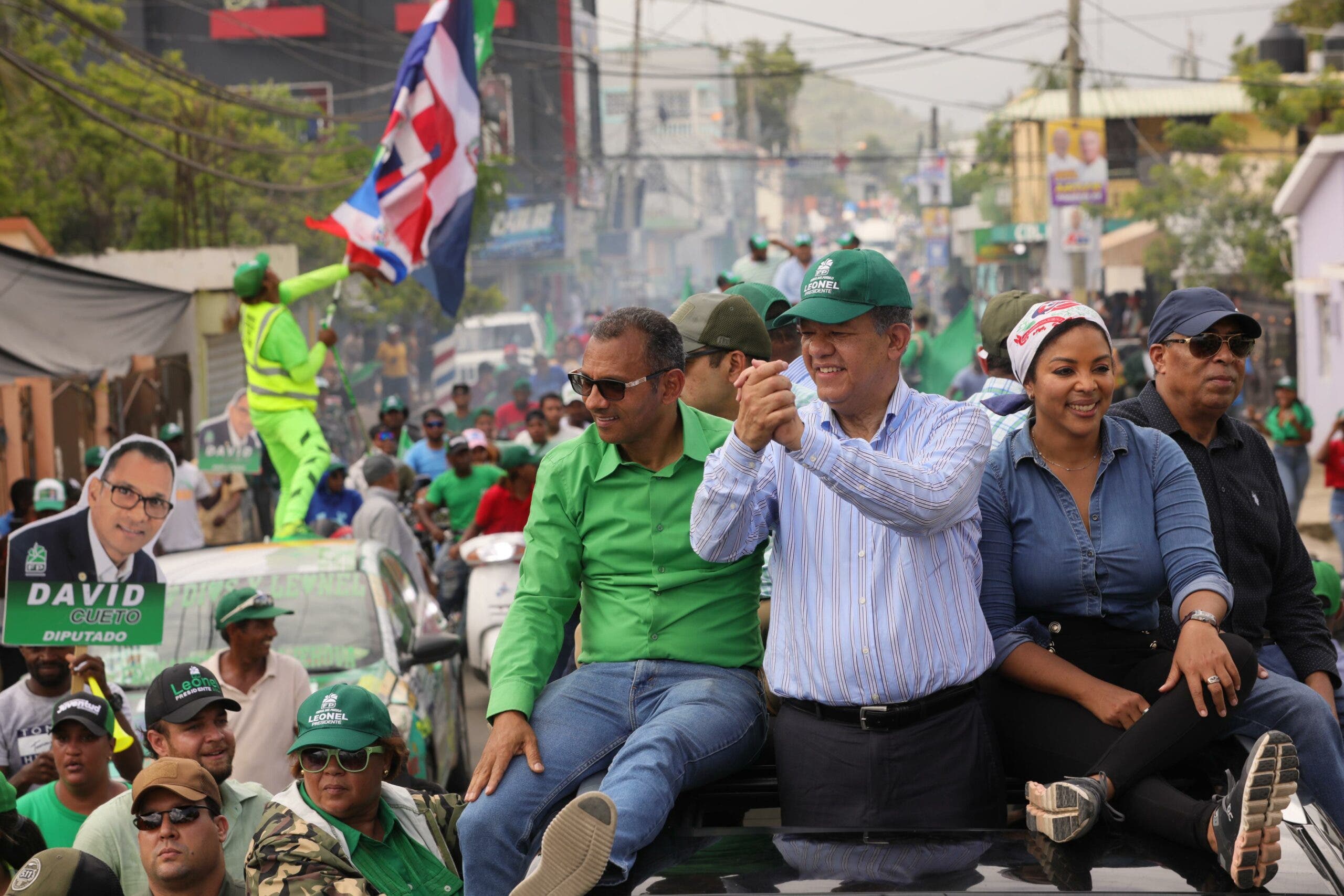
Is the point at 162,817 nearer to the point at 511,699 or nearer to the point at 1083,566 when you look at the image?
the point at 511,699

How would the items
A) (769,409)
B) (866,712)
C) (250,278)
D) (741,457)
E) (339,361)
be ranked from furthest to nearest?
(339,361) < (250,278) < (866,712) < (741,457) < (769,409)

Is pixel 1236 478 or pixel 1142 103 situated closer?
pixel 1236 478

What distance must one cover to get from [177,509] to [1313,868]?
9623mm

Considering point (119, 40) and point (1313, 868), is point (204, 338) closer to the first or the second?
point (119, 40)

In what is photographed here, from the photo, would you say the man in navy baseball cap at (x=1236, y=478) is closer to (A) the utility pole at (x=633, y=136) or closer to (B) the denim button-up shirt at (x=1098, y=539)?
(B) the denim button-up shirt at (x=1098, y=539)

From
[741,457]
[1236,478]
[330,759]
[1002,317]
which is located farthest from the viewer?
[1002,317]

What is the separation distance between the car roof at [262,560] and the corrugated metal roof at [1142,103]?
180 feet

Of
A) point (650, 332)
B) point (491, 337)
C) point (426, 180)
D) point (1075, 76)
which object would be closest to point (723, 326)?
point (650, 332)

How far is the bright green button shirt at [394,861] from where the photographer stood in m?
4.29

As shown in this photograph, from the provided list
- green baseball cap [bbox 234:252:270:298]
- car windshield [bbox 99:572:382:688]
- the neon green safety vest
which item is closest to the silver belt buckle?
car windshield [bbox 99:572:382:688]

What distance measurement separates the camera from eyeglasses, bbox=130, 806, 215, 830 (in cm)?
427

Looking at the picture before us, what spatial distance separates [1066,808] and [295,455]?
9.12 meters

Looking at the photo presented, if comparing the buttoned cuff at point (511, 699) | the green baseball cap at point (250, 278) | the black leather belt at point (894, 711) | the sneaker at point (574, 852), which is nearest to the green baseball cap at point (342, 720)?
the buttoned cuff at point (511, 699)

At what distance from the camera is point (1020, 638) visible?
12.8 feet
